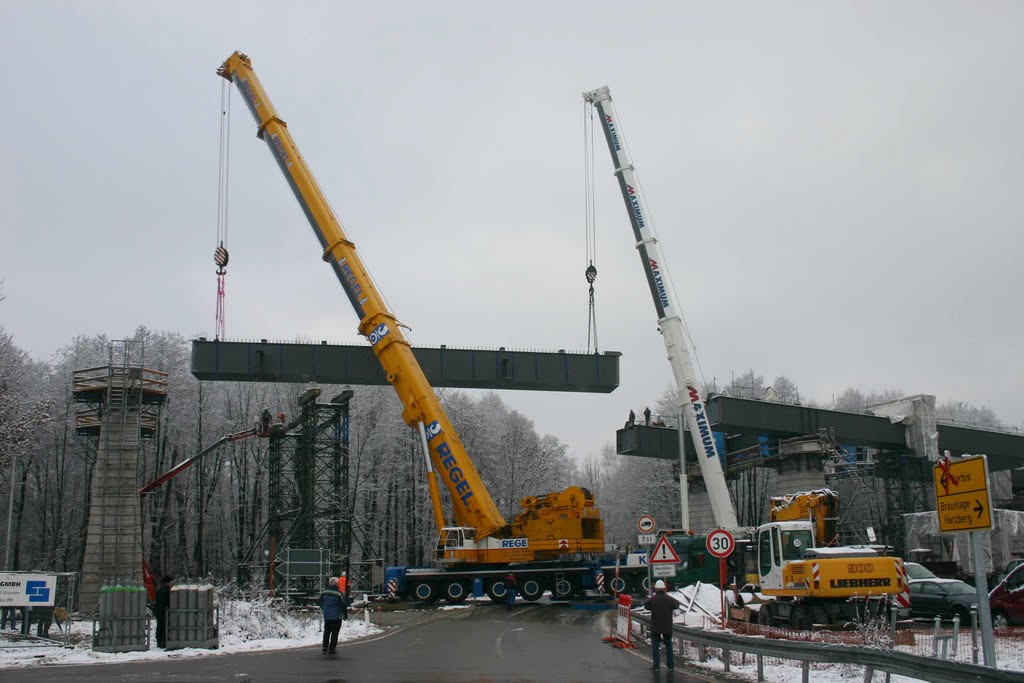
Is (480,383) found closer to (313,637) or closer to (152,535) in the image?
(313,637)

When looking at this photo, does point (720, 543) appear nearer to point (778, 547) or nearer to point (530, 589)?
point (778, 547)

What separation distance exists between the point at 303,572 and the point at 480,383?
10.7m

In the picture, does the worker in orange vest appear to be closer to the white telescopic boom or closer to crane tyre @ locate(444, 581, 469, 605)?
crane tyre @ locate(444, 581, 469, 605)

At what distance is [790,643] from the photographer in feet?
42.8

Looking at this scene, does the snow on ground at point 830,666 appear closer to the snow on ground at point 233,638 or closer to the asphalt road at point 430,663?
the asphalt road at point 430,663

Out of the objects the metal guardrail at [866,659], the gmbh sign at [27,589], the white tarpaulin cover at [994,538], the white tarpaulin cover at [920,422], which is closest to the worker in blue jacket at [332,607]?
the gmbh sign at [27,589]

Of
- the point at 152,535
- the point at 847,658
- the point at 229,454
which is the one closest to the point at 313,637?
the point at 847,658

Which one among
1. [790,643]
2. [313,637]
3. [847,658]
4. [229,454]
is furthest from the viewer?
[229,454]

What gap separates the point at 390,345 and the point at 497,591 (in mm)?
10531

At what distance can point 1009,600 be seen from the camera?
20.6m

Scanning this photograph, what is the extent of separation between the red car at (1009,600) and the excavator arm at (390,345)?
17.5 metres

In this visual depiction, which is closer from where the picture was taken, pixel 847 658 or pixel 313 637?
pixel 847 658

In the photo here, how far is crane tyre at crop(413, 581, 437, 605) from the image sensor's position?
35969 mm

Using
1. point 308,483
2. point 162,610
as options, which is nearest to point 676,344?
point 308,483
